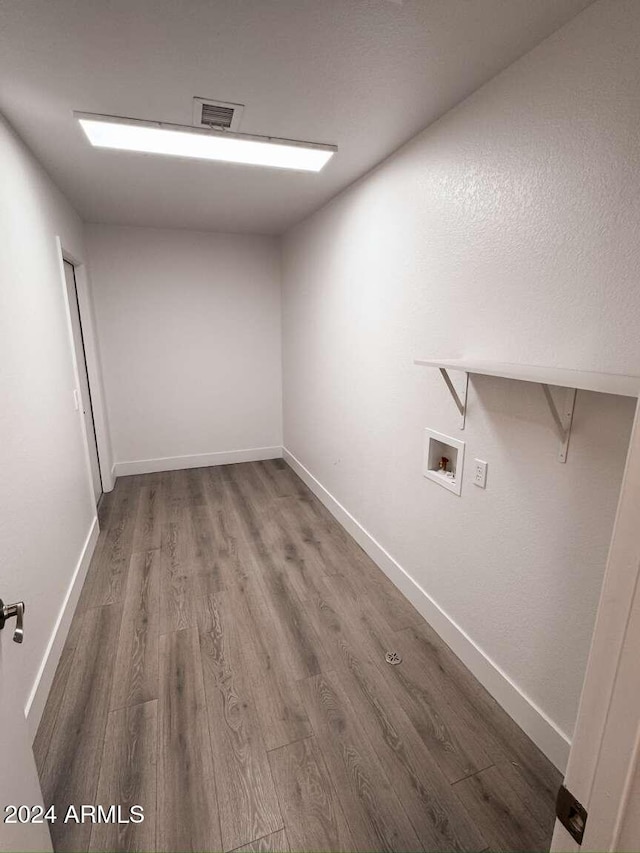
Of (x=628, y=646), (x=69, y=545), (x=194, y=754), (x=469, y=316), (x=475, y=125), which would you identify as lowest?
(x=194, y=754)

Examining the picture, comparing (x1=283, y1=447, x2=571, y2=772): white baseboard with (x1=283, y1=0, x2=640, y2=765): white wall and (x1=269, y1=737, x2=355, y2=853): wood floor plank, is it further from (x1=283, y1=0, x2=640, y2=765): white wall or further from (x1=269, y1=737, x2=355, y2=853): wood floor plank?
(x1=269, y1=737, x2=355, y2=853): wood floor plank

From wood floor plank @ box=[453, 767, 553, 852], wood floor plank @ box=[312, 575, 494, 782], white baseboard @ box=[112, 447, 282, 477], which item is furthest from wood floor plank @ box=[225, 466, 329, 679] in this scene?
white baseboard @ box=[112, 447, 282, 477]

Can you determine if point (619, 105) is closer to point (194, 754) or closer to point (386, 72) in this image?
→ point (386, 72)

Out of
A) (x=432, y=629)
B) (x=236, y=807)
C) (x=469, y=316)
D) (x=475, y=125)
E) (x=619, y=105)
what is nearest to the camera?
(x=619, y=105)

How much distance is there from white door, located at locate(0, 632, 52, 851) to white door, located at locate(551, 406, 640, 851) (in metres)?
1.12

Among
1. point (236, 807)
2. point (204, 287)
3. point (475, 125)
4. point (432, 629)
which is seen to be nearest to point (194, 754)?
point (236, 807)

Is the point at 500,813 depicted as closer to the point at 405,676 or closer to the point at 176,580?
the point at 405,676

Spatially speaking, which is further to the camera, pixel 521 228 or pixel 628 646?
pixel 521 228

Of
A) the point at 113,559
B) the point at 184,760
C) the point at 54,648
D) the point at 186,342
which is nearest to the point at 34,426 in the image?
the point at 54,648

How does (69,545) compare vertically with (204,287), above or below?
below

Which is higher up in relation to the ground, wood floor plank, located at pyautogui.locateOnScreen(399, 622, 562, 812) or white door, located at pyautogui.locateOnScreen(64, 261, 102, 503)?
white door, located at pyautogui.locateOnScreen(64, 261, 102, 503)

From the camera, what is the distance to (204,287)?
4.34m

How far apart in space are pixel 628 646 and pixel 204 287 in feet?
14.7

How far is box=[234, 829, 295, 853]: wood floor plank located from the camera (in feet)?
4.21
